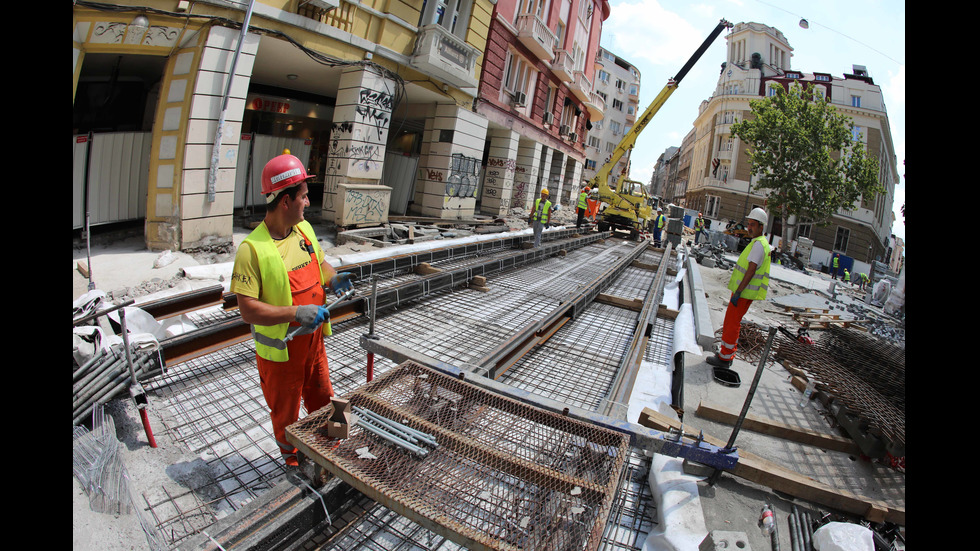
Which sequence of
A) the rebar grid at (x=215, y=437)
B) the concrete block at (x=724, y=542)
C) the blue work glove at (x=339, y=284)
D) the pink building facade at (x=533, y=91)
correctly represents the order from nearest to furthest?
the concrete block at (x=724, y=542) → the rebar grid at (x=215, y=437) → the blue work glove at (x=339, y=284) → the pink building facade at (x=533, y=91)

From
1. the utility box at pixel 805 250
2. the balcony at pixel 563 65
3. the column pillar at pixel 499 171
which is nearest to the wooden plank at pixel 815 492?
the column pillar at pixel 499 171

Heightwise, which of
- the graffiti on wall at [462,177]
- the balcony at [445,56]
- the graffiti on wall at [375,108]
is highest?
the balcony at [445,56]

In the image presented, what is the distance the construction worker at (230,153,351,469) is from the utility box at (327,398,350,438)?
341mm

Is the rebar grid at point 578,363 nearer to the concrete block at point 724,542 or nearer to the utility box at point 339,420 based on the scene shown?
the concrete block at point 724,542

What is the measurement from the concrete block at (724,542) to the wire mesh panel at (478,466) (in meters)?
0.49

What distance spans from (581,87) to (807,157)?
13.7 meters

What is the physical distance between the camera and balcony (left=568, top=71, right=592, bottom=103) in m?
24.8

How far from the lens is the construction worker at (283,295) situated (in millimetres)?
2100

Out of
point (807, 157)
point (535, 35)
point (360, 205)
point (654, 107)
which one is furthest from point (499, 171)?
point (807, 157)

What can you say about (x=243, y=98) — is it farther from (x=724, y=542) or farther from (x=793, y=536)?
(x=793, y=536)

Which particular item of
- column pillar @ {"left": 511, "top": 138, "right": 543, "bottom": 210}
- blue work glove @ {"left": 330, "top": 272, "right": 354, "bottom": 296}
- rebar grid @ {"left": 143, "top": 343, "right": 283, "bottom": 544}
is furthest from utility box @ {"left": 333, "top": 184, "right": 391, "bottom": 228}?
column pillar @ {"left": 511, "top": 138, "right": 543, "bottom": 210}
